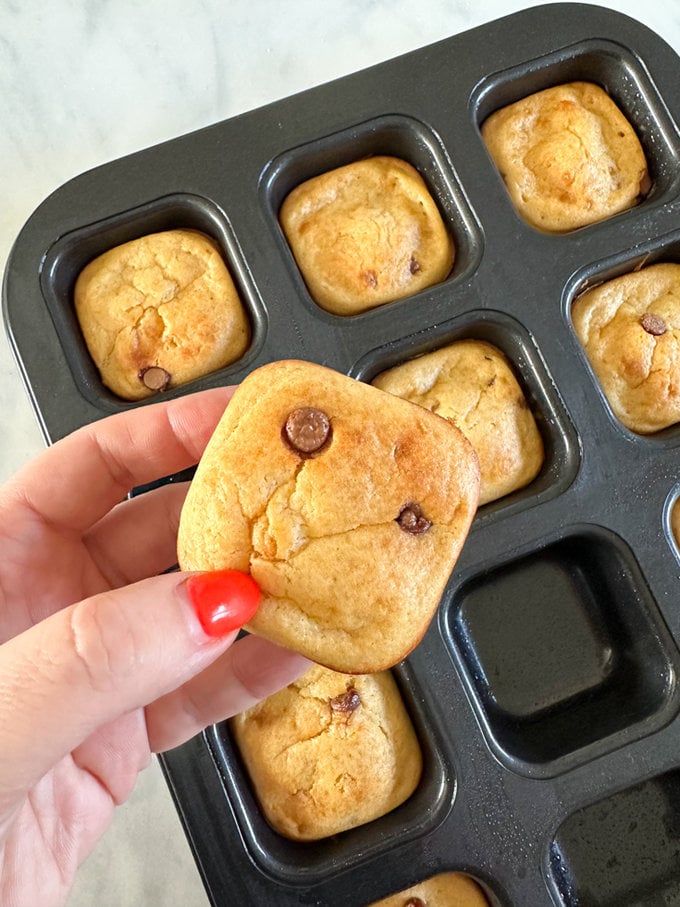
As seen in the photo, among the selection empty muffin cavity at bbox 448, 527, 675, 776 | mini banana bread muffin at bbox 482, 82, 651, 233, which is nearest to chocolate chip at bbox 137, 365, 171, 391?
empty muffin cavity at bbox 448, 527, 675, 776

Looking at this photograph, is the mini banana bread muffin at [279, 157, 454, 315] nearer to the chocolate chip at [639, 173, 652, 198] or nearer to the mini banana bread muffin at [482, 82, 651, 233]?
the mini banana bread muffin at [482, 82, 651, 233]

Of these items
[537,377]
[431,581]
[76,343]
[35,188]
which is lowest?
[431,581]

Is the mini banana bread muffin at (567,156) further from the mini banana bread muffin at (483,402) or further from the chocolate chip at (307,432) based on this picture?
the chocolate chip at (307,432)

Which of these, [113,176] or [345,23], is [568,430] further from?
[345,23]

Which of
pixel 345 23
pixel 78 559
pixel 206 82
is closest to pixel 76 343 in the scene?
pixel 78 559

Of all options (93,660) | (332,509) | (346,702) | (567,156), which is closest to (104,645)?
(93,660)

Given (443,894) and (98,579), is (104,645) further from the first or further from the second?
(443,894)
